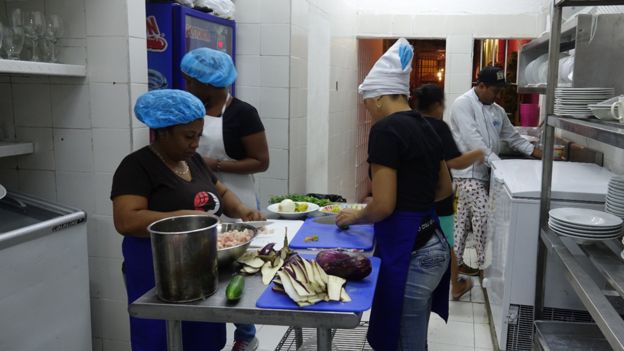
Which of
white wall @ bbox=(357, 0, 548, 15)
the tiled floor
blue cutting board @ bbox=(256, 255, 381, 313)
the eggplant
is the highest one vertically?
→ white wall @ bbox=(357, 0, 548, 15)

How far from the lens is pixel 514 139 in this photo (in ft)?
14.7

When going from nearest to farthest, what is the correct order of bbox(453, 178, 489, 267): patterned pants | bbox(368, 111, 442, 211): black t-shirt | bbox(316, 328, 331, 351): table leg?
bbox(316, 328, 331, 351): table leg, bbox(368, 111, 442, 211): black t-shirt, bbox(453, 178, 489, 267): patterned pants

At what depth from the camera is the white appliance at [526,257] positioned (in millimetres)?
2754

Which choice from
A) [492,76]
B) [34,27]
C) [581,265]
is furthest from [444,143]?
[34,27]

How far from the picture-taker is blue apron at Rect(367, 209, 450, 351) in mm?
2115

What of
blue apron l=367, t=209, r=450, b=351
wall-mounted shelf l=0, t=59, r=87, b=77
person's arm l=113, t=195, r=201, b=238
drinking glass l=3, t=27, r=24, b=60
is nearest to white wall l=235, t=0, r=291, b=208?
Answer: wall-mounted shelf l=0, t=59, r=87, b=77

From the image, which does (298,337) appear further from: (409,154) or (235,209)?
(409,154)

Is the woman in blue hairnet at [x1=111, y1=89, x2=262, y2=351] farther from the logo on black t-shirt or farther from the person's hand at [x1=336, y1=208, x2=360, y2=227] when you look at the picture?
the person's hand at [x1=336, y1=208, x2=360, y2=227]

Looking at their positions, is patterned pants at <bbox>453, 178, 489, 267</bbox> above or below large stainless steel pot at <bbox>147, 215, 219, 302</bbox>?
below

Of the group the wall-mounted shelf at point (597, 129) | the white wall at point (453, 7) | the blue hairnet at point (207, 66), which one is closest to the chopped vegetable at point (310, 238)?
the blue hairnet at point (207, 66)

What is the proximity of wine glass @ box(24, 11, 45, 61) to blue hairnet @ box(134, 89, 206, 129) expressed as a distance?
35.3 inches

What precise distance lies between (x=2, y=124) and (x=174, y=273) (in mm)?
1820

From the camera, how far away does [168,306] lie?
1575 mm

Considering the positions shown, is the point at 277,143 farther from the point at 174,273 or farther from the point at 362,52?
the point at 362,52
